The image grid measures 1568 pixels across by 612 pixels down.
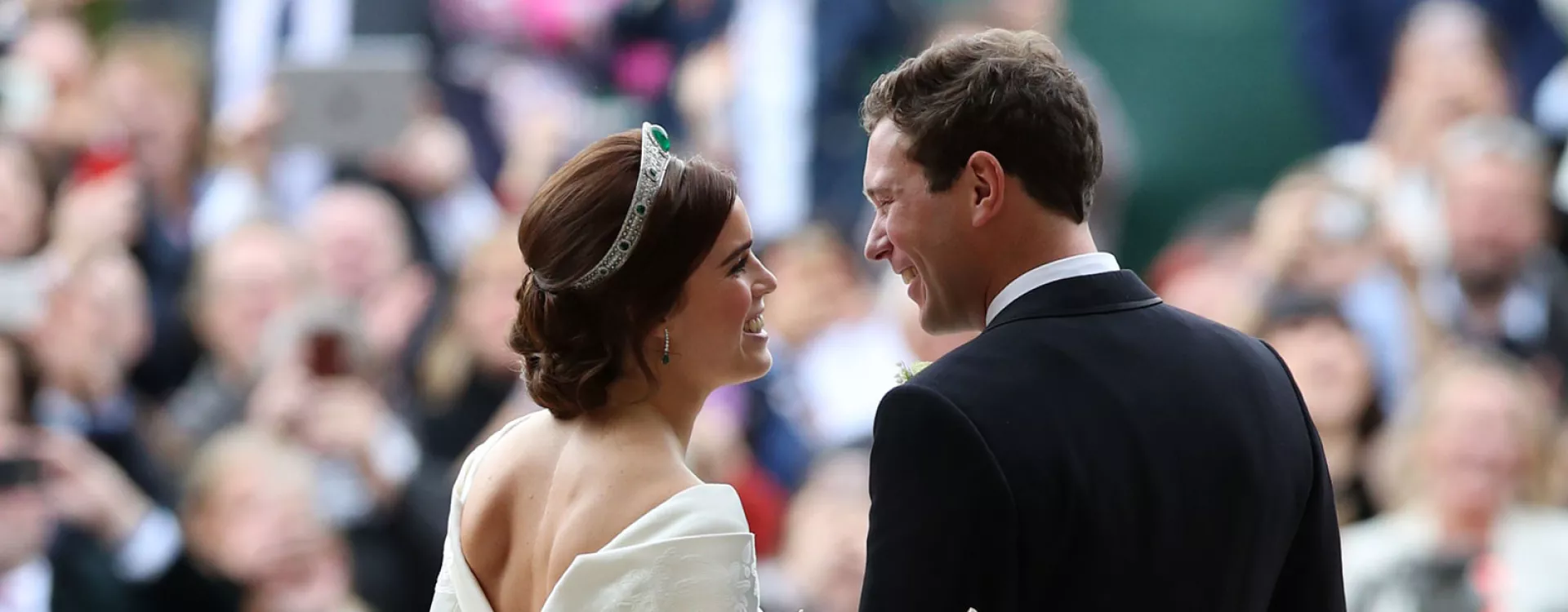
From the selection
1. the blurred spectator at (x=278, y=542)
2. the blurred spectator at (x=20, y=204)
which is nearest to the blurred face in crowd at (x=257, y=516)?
the blurred spectator at (x=278, y=542)

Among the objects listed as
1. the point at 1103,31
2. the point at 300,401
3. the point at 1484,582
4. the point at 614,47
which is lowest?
the point at 300,401

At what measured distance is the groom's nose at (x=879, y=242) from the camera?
2080 mm

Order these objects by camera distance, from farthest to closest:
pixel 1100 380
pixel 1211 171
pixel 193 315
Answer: pixel 193 315, pixel 1211 171, pixel 1100 380

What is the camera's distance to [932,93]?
1.95 metres

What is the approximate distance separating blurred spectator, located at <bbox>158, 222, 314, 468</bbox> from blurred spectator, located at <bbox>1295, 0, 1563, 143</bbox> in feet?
12.4

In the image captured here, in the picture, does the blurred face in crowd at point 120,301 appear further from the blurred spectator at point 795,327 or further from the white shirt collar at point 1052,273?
the white shirt collar at point 1052,273

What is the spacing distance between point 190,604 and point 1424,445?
4.31 meters

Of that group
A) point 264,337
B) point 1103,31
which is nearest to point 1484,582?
point 1103,31

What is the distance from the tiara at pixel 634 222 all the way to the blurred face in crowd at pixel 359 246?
14.5ft

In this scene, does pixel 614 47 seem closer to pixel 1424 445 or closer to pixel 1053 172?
pixel 1424 445

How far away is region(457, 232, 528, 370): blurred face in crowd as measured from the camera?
244 inches

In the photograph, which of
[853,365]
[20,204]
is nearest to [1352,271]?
[853,365]

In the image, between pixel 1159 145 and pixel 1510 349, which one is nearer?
pixel 1510 349

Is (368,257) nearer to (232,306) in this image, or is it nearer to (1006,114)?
(232,306)
